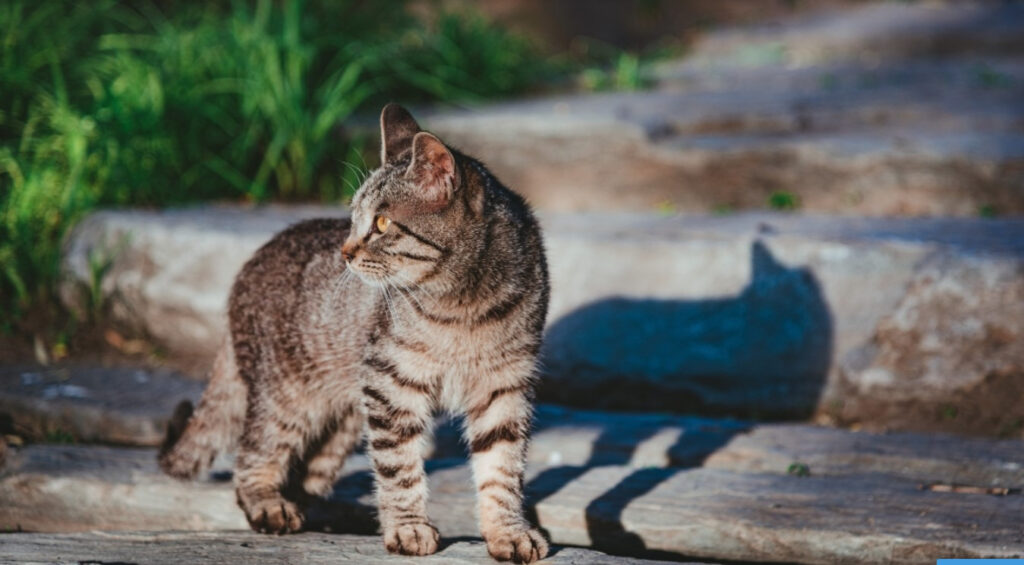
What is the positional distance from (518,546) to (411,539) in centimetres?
28

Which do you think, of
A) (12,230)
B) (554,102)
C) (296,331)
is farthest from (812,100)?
(12,230)

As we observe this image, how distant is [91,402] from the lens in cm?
392

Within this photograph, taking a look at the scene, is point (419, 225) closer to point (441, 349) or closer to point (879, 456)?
point (441, 349)

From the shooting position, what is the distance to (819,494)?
2941 mm

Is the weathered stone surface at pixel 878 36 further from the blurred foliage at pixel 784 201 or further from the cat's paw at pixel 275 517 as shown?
the cat's paw at pixel 275 517

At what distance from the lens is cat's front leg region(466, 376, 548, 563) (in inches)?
107

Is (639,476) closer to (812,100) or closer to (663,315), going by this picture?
(663,315)

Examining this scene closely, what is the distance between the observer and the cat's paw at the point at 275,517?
2.89 m

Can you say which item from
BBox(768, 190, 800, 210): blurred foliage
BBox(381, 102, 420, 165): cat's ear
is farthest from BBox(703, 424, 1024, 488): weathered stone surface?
BBox(768, 190, 800, 210): blurred foliage

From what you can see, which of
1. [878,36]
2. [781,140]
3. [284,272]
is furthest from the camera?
[878,36]

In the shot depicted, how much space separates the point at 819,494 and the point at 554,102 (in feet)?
11.5

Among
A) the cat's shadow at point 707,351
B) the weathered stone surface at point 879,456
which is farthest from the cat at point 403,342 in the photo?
the cat's shadow at point 707,351

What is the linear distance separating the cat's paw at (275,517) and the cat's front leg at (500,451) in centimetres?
55

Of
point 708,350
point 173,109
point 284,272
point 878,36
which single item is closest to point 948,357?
point 708,350
